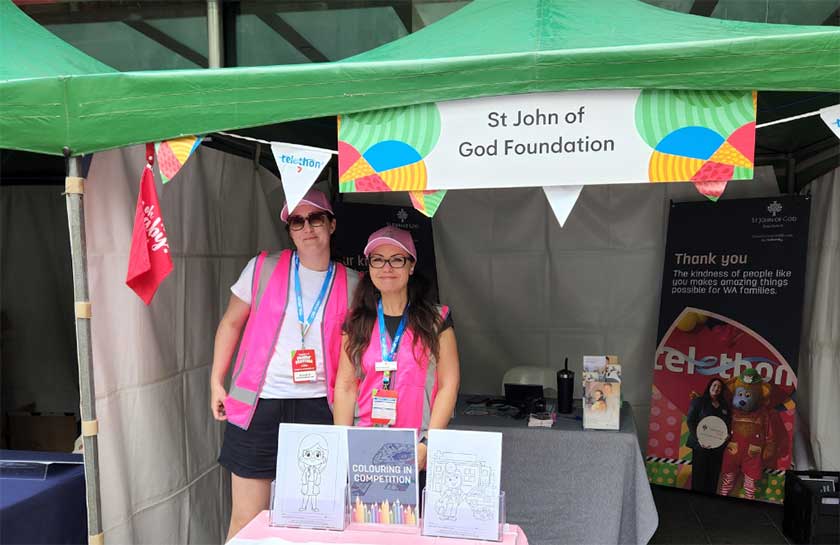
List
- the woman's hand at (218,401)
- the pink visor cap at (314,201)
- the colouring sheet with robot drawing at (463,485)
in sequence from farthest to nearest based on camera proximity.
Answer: the woman's hand at (218,401) → the pink visor cap at (314,201) → the colouring sheet with robot drawing at (463,485)

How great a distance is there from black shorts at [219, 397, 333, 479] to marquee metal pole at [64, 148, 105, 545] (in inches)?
18.1

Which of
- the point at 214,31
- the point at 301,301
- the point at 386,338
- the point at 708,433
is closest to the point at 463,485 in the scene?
the point at 386,338

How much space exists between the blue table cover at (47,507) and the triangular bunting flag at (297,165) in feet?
4.27

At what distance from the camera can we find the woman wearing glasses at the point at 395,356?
202cm

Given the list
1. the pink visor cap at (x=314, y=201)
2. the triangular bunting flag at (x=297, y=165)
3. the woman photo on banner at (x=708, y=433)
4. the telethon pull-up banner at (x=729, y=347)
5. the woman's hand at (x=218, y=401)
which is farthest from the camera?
Result: the woman photo on banner at (x=708, y=433)

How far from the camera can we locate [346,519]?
67.8 inches

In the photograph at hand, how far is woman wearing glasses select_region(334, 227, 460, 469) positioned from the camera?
6.64ft

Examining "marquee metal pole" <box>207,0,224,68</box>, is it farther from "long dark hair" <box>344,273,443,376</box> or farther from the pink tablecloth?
the pink tablecloth

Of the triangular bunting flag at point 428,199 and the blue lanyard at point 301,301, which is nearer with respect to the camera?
the triangular bunting flag at point 428,199

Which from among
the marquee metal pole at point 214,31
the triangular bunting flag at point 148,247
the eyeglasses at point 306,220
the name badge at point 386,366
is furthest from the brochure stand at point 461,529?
the marquee metal pole at point 214,31

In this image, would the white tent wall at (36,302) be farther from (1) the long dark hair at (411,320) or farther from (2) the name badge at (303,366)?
(1) the long dark hair at (411,320)

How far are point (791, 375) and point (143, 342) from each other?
342cm

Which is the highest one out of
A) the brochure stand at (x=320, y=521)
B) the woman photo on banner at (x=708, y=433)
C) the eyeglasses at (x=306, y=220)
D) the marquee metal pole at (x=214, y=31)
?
the marquee metal pole at (x=214, y=31)

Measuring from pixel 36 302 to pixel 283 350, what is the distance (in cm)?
274
